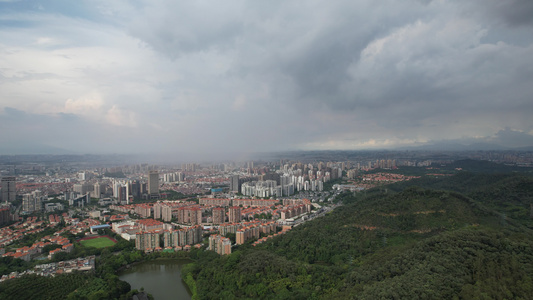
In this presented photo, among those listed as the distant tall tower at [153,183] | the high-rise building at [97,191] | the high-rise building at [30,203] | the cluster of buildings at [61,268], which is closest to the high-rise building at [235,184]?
the distant tall tower at [153,183]

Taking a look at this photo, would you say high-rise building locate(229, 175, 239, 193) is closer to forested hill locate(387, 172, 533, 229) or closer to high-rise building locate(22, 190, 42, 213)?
high-rise building locate(22, 190, 42, 213)

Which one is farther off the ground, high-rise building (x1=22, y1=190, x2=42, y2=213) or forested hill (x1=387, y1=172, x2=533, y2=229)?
forested hill (x1=387, y1=172, x2=533, y2=229)

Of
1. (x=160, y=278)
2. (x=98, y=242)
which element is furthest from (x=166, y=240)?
(x=98, y=242)

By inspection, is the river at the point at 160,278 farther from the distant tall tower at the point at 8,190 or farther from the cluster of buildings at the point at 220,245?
the distant tall tower at the point at 8,190

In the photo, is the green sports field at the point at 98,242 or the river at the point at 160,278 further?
the green sports field at the point at 98,242

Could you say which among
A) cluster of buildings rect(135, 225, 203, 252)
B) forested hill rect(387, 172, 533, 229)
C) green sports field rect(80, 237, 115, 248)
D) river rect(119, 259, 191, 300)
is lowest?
river rect(119, 259, 191, 300)

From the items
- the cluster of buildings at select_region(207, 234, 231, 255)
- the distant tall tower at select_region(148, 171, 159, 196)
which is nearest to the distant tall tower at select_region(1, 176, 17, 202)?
the distant tall tower at select_region(148, 171, 159, 196)
